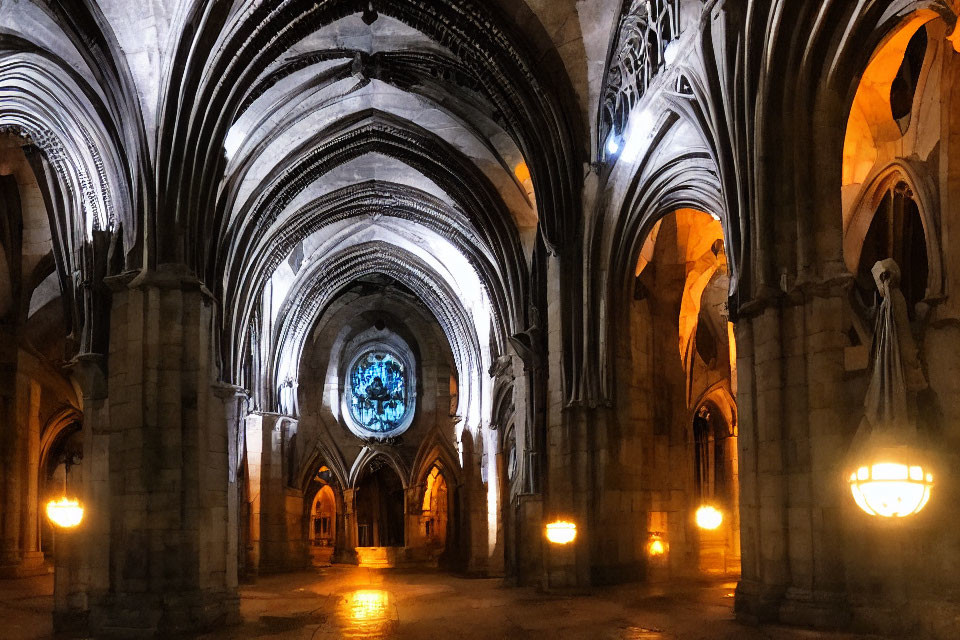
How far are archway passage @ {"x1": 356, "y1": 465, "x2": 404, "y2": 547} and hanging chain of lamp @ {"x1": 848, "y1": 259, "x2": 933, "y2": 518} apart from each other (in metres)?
31.5

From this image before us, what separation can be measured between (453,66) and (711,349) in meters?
9.26

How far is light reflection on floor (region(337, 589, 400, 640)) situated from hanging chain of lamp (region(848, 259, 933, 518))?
582 centimetres

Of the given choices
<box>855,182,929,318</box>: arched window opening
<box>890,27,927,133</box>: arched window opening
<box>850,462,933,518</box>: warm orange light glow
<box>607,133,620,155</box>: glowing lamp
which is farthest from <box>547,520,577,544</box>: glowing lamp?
<box>850,462,933,518</box>: warm orange light glow

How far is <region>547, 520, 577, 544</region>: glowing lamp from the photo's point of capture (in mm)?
15969

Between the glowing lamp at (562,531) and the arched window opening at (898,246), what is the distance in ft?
18.6

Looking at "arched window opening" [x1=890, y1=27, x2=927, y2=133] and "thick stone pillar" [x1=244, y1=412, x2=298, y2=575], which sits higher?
"arched window opening" [x1=890, y1=27, x2=927, y2=133]

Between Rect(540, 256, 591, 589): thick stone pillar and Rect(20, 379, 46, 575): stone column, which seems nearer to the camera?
Rect(540, 256, 591, 589): thick stone pillar

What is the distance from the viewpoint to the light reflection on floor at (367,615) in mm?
12148

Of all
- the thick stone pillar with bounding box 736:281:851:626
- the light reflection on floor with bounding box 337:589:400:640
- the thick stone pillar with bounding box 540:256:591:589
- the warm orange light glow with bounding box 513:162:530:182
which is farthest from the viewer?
the warm orange light glow with bounding box 513:162:530:182

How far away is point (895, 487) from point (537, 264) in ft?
46.4

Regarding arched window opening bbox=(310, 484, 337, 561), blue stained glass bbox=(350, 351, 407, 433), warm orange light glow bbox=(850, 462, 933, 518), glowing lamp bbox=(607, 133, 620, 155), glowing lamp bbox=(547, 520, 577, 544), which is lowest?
arched window opening bbox=(310, 484, 337, 561)

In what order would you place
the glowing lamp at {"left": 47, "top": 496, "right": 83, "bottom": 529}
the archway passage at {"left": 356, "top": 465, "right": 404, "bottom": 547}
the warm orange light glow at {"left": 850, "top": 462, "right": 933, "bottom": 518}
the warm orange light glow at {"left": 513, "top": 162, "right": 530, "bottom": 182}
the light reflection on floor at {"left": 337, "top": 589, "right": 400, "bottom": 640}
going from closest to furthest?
1. the warm orange light glow at {"left": 850, "top": 462, "right": 933, "bottom": 518}
2. the light reflection on floor at {"left": 337, "top": 589, "right": 400, "bottom": 640}
3. the glowing lamp at {"left": 47, "top": 496, "right": 83, "bottom": 529}
4. the warm orange light glow at {"left": 513, "top": 162, "right": 530, "bottom": 182}
5. the archway passage at {"left": 356, "top": 465, "right": 404, "bottom": 547}

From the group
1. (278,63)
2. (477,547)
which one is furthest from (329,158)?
(477,547)

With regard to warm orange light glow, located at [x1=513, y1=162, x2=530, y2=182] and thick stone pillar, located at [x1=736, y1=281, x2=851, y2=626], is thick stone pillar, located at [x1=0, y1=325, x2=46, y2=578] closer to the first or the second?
warm orange light glow, located at [x1=513, y1=162, x2=530, y2=182]
